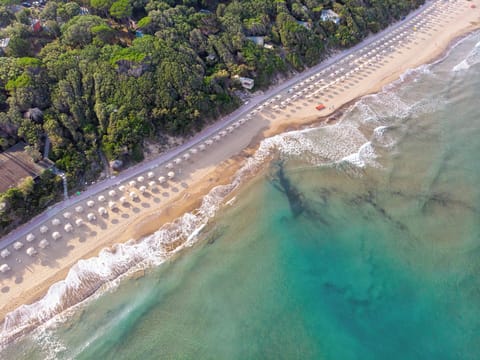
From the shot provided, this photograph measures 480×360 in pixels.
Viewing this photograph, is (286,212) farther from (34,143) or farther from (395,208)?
(34,143)

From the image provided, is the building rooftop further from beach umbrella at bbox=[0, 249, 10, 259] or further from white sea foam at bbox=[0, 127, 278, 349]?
white sea foam at bbox=[0, 127, 278, 349]

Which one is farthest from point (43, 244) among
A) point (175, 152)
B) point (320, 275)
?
point (320, 275)

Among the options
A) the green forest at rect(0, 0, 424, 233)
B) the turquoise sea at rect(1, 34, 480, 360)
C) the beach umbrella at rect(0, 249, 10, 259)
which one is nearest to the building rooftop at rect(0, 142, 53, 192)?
the green forest at rect(0, 0, 424, 233)

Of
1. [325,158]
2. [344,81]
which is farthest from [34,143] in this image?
[344,81]

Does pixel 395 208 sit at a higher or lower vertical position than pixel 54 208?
lower

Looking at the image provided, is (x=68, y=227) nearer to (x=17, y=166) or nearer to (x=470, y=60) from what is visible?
(x=17, y=166)

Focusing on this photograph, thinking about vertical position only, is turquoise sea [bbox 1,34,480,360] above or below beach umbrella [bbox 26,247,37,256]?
below
